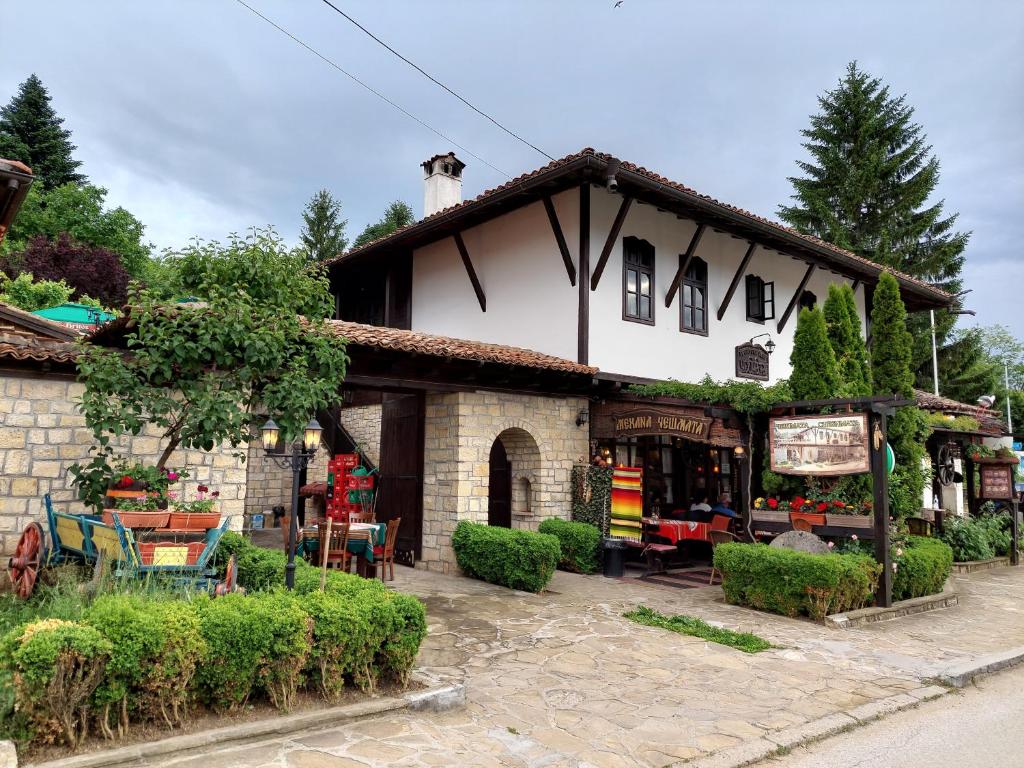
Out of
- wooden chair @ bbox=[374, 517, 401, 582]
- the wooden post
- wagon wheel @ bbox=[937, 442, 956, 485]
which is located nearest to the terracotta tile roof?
wooden chair @ bbox=[374, 517, 401, 582]

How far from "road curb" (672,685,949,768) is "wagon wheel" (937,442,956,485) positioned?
11.6 metres

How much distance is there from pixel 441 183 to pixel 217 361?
1032 cm

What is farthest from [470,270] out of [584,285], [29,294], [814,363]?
[29,294]

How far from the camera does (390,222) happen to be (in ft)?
110

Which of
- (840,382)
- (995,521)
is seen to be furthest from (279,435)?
(995,521)

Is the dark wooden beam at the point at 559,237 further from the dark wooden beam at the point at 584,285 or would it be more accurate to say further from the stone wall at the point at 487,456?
the stone wall at the point at 487,456

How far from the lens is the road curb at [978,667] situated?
20.3 feet

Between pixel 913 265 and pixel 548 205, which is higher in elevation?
pixel 913 265

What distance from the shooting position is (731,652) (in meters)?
6.84

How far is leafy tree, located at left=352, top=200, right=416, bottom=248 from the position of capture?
32.8 m

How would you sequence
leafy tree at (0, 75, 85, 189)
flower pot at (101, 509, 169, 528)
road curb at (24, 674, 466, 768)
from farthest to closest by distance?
leafy tree at (0, 75, 85, 189) < flower pot at (101, 509, 169, 528) < road curb at (24, 674, 466, 768)

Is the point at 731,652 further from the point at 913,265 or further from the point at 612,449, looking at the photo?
the point at 913,265

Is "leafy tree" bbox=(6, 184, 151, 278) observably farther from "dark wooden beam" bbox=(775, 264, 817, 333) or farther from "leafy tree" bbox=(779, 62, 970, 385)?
"leafy tree" bbox=(779, 62, 970, 385)

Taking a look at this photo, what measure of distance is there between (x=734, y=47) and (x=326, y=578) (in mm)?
7467
